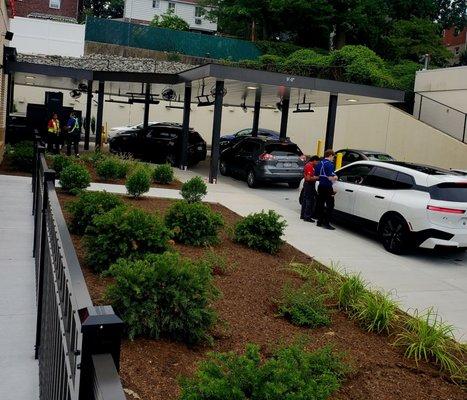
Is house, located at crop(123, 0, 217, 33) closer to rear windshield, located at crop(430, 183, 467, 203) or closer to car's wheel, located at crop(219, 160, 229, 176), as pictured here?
car's wheel, located at crop(219, 160, 229, 176)

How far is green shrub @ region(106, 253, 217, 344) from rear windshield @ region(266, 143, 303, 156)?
1400cm

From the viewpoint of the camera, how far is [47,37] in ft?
133

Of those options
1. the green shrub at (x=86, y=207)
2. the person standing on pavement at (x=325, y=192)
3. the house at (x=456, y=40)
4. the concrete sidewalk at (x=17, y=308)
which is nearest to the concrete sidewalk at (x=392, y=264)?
the person standing on pavement at (x=325, y=192)

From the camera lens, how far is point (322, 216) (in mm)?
12773

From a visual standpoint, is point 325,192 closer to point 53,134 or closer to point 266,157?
point 266,157

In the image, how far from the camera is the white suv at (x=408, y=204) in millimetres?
10133

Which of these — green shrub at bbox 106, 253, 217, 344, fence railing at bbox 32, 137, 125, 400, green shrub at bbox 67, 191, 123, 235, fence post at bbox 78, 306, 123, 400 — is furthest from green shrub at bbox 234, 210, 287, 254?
fence post at bbox 78, 306, 123, 400

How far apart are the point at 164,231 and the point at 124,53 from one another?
128 ft

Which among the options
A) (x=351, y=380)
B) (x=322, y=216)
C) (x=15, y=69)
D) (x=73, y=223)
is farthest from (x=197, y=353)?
(x=15, y=69)

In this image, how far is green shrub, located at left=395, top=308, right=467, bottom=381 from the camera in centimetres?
525

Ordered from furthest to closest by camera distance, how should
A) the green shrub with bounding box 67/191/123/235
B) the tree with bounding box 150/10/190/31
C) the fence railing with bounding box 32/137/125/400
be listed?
the tree with bounding box 150/10/190/31, the green shrub with bounding box 67/191/123/235, the fence railing with bounding box 32/137/125/400

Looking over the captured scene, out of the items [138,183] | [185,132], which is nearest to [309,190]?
[138,183]

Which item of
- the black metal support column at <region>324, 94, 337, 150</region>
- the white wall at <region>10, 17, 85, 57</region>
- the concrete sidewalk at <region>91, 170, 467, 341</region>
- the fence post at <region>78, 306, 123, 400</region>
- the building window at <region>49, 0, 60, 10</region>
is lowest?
the concrete sidewalk at <region>91, 170, 467, 341</region>

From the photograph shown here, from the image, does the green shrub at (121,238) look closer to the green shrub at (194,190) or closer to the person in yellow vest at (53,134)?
the green shrub at (194,190)
